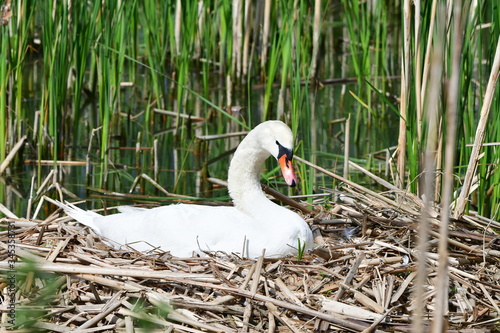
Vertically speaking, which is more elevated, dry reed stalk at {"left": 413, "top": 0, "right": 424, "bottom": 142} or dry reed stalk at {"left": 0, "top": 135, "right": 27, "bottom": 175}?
dry reed stalk at {"left": 413, "top": 0, "right": 424, "bottom": 142}

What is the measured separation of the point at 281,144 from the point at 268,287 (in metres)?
0.84

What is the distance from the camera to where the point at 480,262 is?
4.56m

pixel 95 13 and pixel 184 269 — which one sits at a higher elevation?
pixel 95 13

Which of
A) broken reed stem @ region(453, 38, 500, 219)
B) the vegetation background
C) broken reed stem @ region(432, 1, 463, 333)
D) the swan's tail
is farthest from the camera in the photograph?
the vegetation background

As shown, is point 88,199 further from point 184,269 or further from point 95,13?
point 184,269

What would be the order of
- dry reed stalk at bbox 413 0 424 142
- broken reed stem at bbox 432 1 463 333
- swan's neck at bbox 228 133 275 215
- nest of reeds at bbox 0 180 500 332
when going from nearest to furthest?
broken reed stem at bbox 432 1 463 333, nest of reeds at bbox 0 180 500 332, swan's neck at bbox 228 133 275 215, dry reed stalk at bbox 413 0 424 142

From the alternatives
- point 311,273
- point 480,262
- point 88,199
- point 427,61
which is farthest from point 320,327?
point 88,199

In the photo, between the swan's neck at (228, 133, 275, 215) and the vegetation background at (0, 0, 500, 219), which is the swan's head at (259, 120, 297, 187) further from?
the vegetation background at (0, 0, 500, 219)

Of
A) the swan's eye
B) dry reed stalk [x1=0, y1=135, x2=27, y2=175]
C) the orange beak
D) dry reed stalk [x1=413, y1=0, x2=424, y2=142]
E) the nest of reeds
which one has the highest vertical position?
dry reed stalk [x1=413, y1=0, x2=424, y2=142]

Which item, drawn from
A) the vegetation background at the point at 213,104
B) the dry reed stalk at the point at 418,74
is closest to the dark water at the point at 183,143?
the vegetation background at the point at 213,104

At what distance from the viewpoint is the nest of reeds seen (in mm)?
3955

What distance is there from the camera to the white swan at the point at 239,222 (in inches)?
178

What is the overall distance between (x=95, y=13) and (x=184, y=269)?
2.63 m

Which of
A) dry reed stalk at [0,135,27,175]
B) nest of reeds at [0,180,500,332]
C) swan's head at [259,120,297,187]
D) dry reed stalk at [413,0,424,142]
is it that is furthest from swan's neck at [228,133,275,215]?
dry reed stalk at [0,135,27,175]
